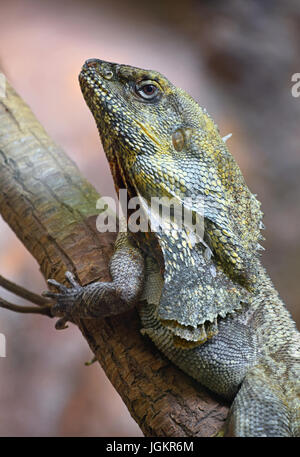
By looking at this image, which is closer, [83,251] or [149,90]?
[149,90]

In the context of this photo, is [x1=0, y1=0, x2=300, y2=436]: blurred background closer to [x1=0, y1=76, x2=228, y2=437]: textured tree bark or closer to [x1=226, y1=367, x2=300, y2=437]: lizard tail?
[x1=0, y1=76, x2=228, y2=437]: textured tree bark

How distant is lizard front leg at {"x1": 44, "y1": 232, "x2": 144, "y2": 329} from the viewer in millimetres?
1968

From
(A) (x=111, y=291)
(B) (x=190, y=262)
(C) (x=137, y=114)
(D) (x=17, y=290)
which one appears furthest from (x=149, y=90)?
(D) (x=17, y=290)

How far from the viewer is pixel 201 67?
161 inches

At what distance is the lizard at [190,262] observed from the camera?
184cm

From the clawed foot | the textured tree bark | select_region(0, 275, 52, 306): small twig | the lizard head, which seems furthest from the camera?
select_region(0, 275, 52, 306): small twig

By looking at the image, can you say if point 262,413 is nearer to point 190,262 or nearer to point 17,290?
point 190,262

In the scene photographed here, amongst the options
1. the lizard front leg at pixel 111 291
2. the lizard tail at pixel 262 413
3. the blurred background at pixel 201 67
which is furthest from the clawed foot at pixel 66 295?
the blurred background at pixel 201 67

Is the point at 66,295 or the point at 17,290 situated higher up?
the point at 17,290

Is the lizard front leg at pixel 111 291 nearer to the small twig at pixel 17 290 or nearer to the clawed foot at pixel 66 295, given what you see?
the clawed foot at pixel 66 295

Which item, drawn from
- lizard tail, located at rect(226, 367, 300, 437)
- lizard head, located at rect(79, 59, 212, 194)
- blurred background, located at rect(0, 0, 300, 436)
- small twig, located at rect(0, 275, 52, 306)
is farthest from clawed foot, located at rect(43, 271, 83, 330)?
blurred background, located at rect(0, 0, 300, 436)

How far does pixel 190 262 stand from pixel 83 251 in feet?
2.07

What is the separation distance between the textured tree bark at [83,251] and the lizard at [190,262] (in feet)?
0.28
